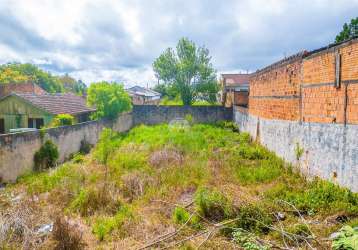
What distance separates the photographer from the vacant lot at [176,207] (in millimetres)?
4641

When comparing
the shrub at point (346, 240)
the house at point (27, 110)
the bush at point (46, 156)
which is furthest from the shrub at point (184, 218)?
the house at point (27, 110)

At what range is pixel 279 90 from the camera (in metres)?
10.5

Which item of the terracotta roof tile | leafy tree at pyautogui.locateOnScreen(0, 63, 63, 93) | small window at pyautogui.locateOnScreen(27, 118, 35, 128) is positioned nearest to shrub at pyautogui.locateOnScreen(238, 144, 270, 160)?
small window at pyautogui.locateOnScreen(27, 118, 35, 128)

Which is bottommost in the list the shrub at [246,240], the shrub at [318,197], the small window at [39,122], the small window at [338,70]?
the shrub at [246,240]

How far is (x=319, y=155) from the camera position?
710 centimetres

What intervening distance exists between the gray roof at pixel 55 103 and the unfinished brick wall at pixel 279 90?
445 inches

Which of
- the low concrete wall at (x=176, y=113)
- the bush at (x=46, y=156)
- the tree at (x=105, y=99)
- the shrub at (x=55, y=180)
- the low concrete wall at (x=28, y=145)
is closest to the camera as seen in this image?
the shrub at (x=55, y=180)

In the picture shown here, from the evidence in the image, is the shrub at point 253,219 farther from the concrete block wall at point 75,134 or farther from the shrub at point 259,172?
the concrete block wall at point 75,134

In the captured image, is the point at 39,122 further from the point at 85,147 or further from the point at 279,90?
the point at 279,90

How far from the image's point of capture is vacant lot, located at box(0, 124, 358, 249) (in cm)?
464

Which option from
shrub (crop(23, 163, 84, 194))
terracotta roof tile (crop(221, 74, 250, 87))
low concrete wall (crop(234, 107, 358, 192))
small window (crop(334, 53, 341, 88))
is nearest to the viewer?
low concrete wall (crop(234, 107, 358, 192))

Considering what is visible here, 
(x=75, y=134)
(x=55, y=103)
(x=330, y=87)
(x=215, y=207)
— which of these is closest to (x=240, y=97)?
(x=75, y=134)

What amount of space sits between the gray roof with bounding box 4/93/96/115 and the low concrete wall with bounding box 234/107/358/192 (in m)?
12.4

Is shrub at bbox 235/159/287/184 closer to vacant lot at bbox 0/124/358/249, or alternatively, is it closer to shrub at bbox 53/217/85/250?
vacant lot at bbox 0/124/358/249
